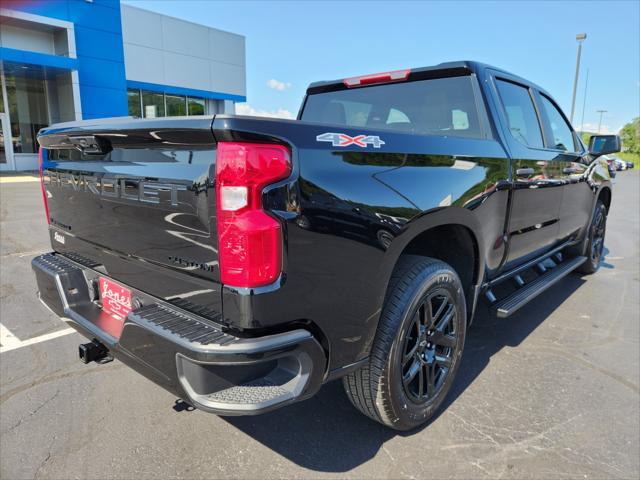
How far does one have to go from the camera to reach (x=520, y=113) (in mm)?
3469

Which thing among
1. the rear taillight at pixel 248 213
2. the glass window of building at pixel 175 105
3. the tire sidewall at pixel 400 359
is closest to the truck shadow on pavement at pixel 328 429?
the tire sidewall at pixel 400 359

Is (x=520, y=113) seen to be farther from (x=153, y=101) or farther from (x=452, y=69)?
(x=153, y=101)

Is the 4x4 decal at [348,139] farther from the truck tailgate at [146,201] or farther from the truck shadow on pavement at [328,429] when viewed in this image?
the truck shadow on pavement at [328,429]

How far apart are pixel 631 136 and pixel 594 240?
74.0 m

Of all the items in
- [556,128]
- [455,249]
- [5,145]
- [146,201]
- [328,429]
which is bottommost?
[328,429]

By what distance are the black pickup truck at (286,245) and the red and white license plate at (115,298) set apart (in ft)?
0.03

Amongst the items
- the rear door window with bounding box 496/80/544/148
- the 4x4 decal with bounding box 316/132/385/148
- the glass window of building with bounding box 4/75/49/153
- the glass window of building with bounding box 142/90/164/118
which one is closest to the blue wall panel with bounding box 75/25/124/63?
the glass window of building with bounding box 4/75/49/153

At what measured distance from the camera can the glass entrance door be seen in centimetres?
1895

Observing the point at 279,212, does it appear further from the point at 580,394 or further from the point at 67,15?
the point at 67,15

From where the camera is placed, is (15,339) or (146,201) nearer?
(146,201)

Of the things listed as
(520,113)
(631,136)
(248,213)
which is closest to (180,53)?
(520,113)

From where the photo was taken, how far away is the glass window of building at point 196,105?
25016mm

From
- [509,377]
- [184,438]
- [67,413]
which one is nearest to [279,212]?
[184,438]

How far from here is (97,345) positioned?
7.38 ft
